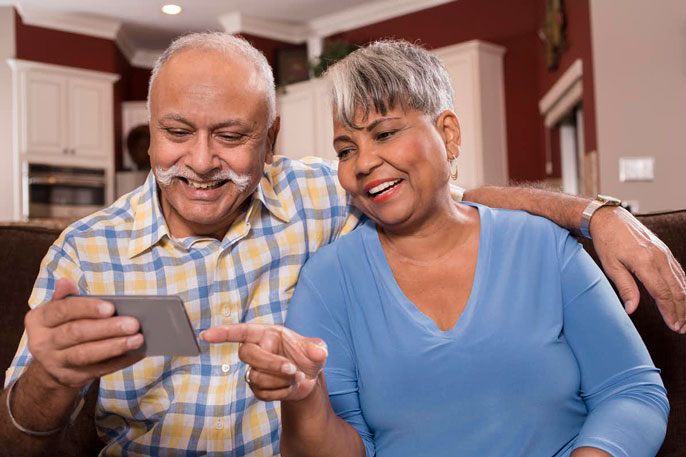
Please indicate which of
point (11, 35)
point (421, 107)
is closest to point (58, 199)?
point (11, 35)

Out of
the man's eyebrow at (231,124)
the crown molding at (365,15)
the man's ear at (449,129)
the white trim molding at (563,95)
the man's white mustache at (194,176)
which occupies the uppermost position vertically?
the crown molding at (365,15)

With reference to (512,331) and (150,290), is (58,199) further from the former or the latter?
(512,331)

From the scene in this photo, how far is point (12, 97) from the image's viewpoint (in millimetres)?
7383

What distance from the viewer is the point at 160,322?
991 millimetres

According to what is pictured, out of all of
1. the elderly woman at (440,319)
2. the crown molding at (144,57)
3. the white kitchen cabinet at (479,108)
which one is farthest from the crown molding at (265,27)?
the elderly woman at (440,319)

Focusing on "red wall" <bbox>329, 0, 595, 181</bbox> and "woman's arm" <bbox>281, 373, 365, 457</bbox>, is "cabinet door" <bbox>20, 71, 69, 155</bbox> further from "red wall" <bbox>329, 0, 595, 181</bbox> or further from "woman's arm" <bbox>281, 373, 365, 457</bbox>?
"woman's arm" <bbox>281, 373, 365, 457</bbox>

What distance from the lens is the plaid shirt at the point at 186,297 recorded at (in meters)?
1.51

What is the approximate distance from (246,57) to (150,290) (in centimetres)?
53

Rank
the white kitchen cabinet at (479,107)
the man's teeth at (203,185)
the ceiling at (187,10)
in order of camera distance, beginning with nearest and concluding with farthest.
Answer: the man's teeth at (203,185), the white kitchen cabinet at (479,107), the ceiling at (187,10)

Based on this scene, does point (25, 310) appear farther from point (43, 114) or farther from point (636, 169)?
point (43, 114)

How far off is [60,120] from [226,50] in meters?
6.78

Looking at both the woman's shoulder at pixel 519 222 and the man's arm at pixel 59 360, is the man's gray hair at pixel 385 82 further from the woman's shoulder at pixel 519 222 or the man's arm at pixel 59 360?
the man's arm at pixel 59 360

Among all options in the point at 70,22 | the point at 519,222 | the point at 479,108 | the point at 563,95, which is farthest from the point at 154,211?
the point at 70,22

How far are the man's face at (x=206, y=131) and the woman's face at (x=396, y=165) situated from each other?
20 cm
